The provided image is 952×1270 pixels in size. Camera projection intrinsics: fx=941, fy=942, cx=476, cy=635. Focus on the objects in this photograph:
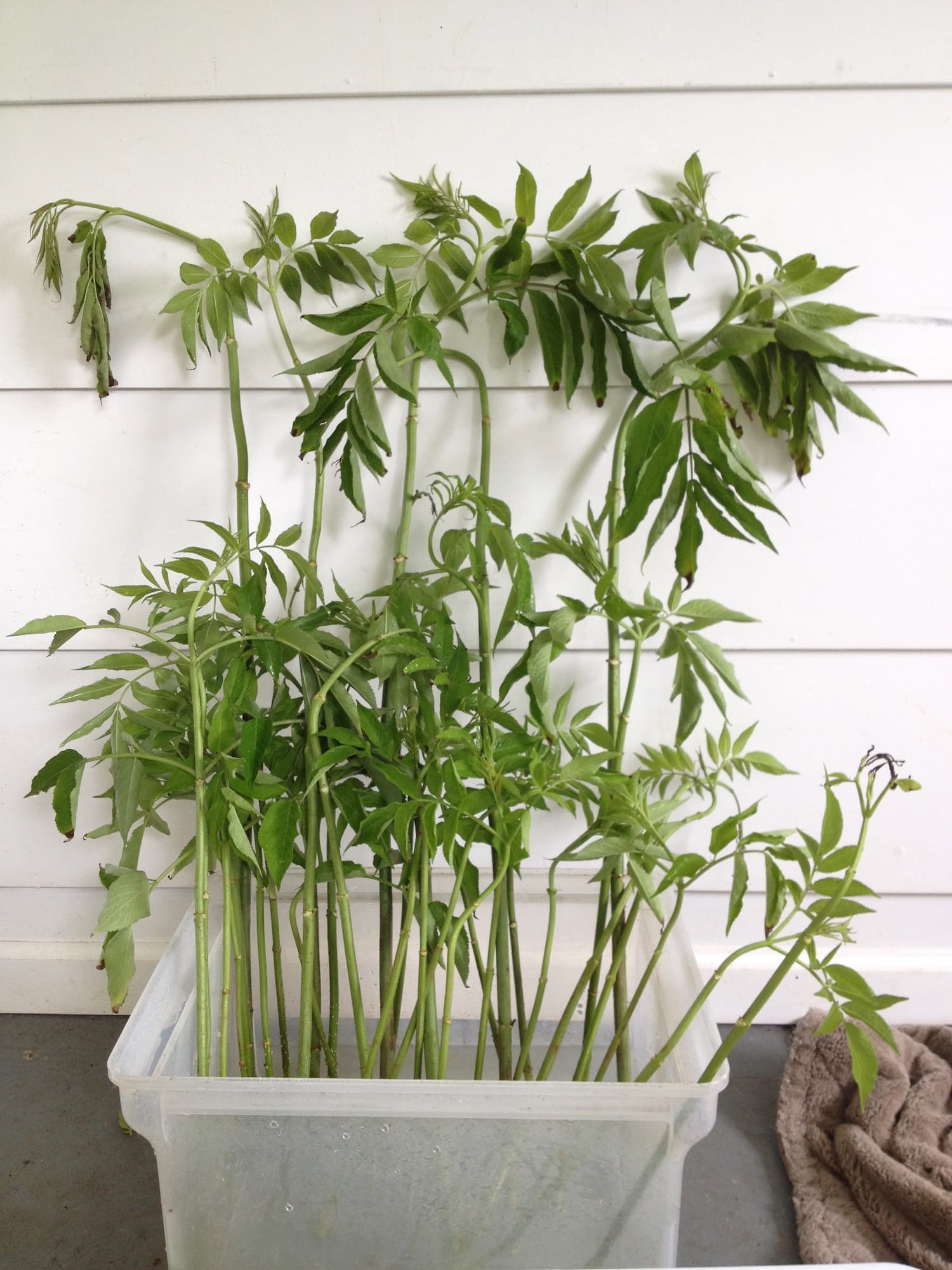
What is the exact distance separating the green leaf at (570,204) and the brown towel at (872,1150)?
2.72 ft

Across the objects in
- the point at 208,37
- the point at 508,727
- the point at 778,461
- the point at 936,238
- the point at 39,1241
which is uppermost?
the point at 208,37

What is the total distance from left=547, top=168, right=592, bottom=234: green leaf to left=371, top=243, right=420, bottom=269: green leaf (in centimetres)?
12

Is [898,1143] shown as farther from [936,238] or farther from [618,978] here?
[936,238]

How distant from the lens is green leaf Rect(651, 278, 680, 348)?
0.71 m

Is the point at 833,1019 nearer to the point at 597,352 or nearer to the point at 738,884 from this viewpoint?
the point at 738,884

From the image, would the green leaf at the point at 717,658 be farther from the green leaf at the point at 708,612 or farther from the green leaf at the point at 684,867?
the green leaf at the point at 684,867

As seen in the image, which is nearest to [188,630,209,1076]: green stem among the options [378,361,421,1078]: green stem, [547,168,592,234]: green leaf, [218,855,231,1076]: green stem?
[218,855,231,1076]: green stem

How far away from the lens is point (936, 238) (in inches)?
34.6

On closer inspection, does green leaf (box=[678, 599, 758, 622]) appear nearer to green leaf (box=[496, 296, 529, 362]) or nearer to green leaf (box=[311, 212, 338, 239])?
green leaf (box=[496, 296, 529, 362])

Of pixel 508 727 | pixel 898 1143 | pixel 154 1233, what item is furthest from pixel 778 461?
pixel 154 1233

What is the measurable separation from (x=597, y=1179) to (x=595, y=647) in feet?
1.56

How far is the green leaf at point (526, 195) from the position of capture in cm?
80

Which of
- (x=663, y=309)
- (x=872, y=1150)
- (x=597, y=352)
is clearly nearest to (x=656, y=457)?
(x=663, y=309)

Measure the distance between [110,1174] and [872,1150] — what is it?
0.68m
